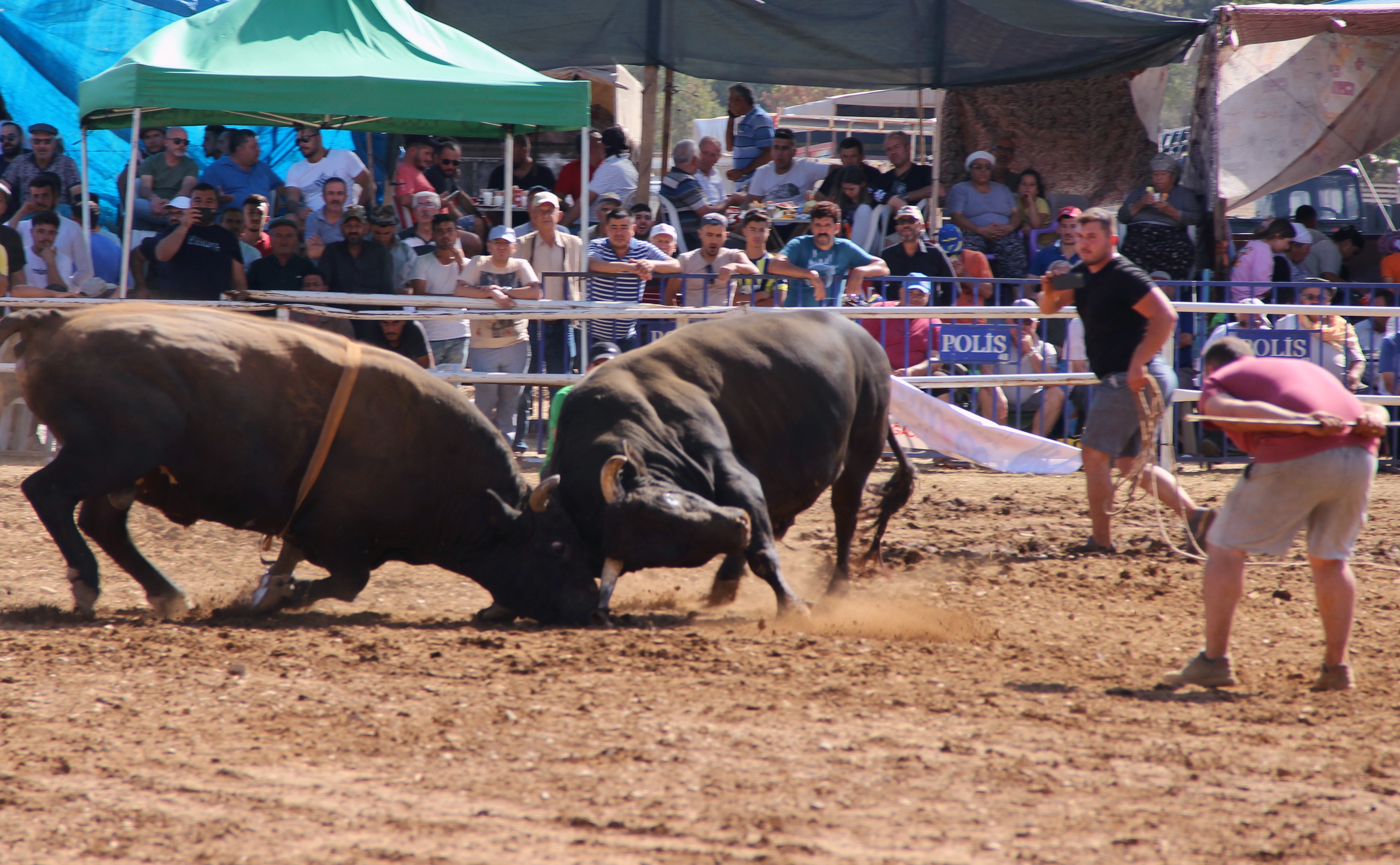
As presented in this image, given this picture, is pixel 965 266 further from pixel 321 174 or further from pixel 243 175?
pixel 243 175

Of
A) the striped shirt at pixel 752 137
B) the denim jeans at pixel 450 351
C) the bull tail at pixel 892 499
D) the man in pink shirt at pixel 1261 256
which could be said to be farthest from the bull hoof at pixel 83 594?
the man in pink shirt at pixel 1261 256

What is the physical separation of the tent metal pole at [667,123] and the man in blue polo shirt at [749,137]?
2.39 feet

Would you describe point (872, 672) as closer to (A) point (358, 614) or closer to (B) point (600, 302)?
(A) point (358, 614)

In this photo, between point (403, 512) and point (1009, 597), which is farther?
point (1009, 597)

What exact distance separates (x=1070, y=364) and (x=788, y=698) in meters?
7.02

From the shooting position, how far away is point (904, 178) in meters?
13.3

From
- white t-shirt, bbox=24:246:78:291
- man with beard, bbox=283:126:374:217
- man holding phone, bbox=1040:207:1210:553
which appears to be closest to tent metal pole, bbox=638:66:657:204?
man with beard, bbox=283:126:374:217

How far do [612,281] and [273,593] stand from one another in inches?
204

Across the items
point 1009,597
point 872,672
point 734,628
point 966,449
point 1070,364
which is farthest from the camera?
point 1070,364

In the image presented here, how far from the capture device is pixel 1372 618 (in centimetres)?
623

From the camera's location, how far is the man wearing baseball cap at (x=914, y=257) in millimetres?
11297

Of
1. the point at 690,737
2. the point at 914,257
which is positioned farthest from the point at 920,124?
the point at 690,737

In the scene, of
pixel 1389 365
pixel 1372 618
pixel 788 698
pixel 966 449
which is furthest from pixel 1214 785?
pixel 1389 365

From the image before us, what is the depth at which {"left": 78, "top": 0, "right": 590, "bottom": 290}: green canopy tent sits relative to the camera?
991 cm
